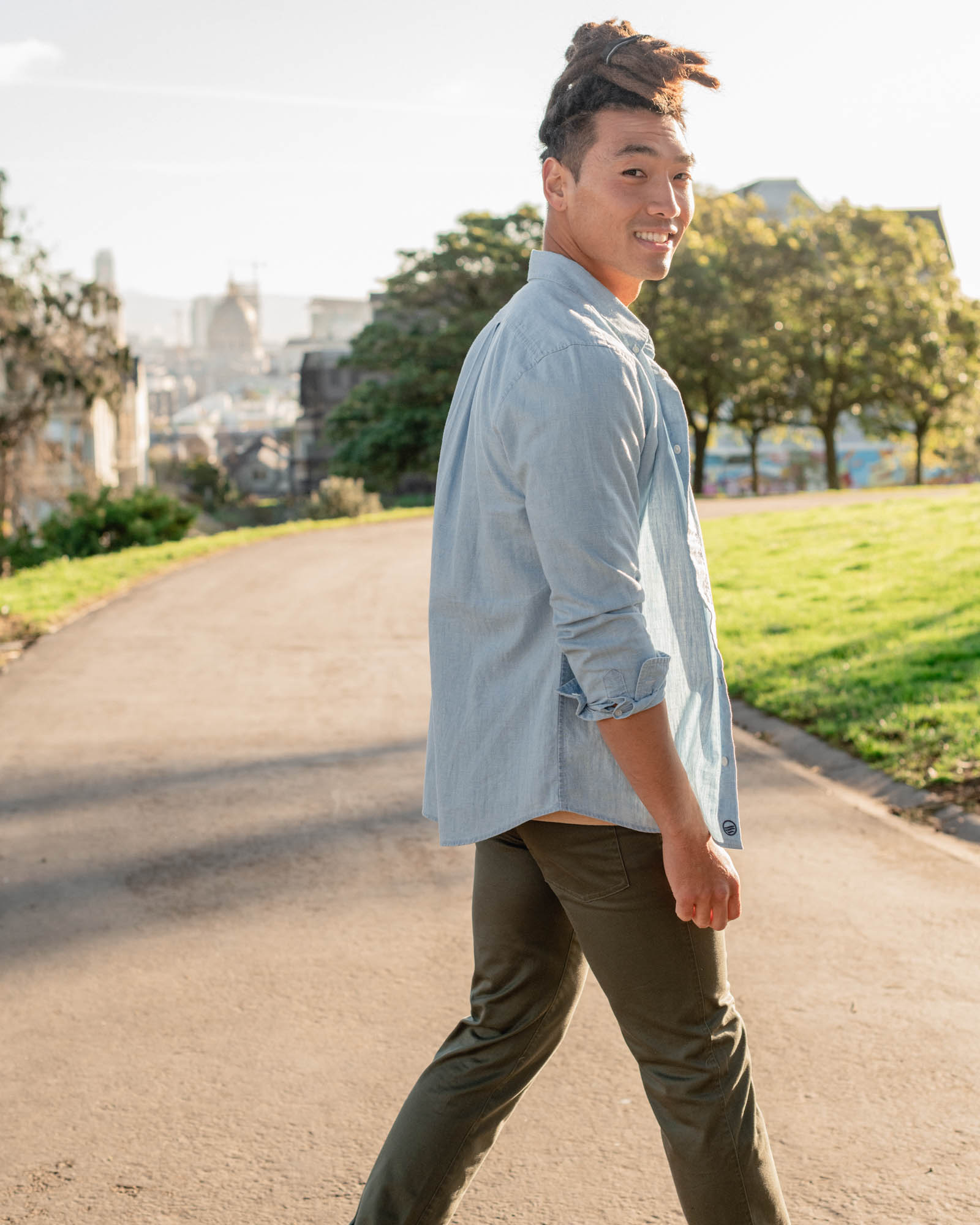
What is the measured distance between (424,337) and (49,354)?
1742cm

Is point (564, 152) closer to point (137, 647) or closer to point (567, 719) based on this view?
point (567, 719)

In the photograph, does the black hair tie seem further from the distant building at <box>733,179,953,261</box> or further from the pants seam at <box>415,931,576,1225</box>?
the distant building at <box>733,179,953,261</box>

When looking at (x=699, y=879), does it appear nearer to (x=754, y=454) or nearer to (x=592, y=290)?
(x=592, y=290)

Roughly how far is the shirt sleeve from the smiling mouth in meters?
0.28

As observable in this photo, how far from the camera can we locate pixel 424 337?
4050 cm

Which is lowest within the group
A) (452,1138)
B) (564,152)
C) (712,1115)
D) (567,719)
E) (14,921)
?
(14,921)

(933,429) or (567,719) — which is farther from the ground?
(933,429)

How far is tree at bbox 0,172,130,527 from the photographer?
77.6ft

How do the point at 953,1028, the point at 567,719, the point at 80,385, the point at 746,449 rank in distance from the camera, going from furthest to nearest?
the point at 746,449 → the point at 80,385 → the point at 953,1028 → the point at 567,719

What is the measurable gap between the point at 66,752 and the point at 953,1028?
4742 millimetres

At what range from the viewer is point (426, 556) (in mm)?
16047

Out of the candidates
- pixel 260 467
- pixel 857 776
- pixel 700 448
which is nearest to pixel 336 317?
pixel 260 467

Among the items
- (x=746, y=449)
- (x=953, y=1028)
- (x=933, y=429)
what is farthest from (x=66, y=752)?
(x=746, y=449)

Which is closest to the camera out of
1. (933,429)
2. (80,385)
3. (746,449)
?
(80,385)
